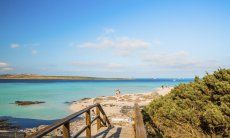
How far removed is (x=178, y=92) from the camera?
10.3 metres

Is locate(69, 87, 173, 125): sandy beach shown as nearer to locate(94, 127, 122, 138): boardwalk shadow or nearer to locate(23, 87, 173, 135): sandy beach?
locate(23, 87, 173, 135): sandy beach

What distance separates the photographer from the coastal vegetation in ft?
25.2

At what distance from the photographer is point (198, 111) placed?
8594 millimetres

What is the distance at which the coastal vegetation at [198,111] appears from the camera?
25.2 feet

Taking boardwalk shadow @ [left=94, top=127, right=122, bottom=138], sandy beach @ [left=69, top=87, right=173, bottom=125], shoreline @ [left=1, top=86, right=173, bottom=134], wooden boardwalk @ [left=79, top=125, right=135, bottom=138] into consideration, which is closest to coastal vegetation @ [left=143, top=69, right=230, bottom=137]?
wooden boardwalk @ [left=79, top=125, right=135, bottom=138]

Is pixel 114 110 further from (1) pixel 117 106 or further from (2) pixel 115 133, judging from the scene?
(2) pixel 115 133

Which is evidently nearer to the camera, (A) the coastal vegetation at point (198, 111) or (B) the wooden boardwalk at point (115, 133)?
(A) the coastal vegetation at point (198, 111)

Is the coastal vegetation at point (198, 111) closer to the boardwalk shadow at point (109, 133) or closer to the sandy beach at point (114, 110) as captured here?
the boardwalk shadow at point (109, 133)

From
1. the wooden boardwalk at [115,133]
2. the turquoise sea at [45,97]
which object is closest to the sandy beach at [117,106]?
the turquoise sea at [45,97]

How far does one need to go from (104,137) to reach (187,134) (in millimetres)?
2614

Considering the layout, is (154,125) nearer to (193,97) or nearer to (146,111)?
(146,111)

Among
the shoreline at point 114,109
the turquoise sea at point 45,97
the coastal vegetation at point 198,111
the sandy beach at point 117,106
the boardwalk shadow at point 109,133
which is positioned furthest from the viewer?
the turquoise sea at point 45,97

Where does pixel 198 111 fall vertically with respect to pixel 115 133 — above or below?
above

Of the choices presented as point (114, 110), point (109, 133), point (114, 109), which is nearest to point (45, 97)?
point (114, 109)
